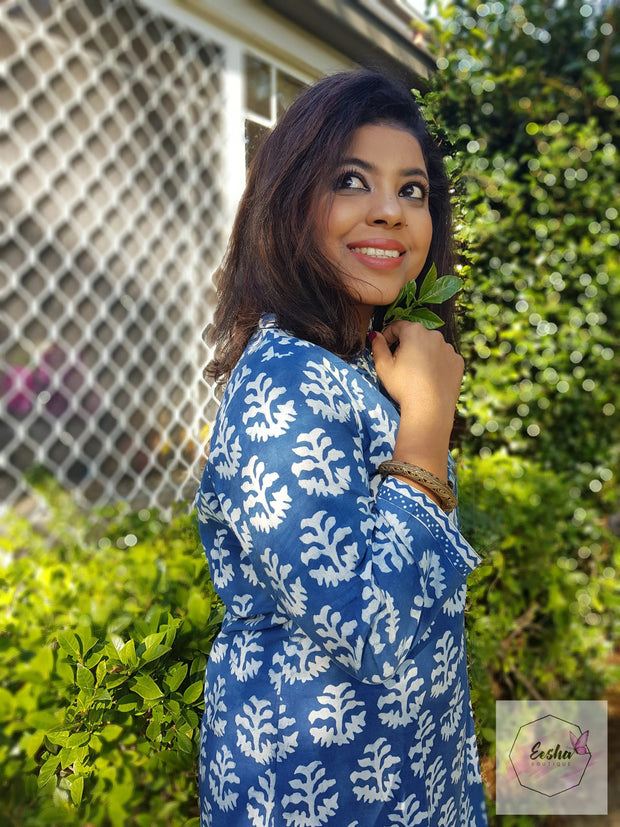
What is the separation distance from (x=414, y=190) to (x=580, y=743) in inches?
79.4

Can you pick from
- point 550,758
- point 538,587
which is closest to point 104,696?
point 550,758

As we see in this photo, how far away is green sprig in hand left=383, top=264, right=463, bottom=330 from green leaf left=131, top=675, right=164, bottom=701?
2.67ft

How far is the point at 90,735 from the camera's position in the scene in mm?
1212

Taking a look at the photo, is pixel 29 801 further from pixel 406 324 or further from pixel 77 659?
pixel 406 324

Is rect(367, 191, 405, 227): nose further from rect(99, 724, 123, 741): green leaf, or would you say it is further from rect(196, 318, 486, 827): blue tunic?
rect(99, 724, 123, 741): green leaf

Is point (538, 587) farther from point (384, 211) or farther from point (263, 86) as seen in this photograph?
point (263, 86)

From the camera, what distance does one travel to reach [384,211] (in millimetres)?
1231

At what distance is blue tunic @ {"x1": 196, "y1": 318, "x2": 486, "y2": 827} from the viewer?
3.07 feet

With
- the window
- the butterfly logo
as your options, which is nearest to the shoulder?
the butterfly logo

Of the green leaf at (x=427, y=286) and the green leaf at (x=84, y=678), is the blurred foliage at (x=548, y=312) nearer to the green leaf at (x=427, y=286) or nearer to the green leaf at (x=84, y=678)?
the green leaf at (x=427, y=286)

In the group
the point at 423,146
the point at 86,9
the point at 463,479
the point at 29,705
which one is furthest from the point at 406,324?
the point at 86,9


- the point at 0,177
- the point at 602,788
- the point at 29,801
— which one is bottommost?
the point at 602,788

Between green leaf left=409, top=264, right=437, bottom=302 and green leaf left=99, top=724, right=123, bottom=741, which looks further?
green leaf left=409, top=264, right=437, bottom=302

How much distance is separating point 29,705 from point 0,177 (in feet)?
10.4
